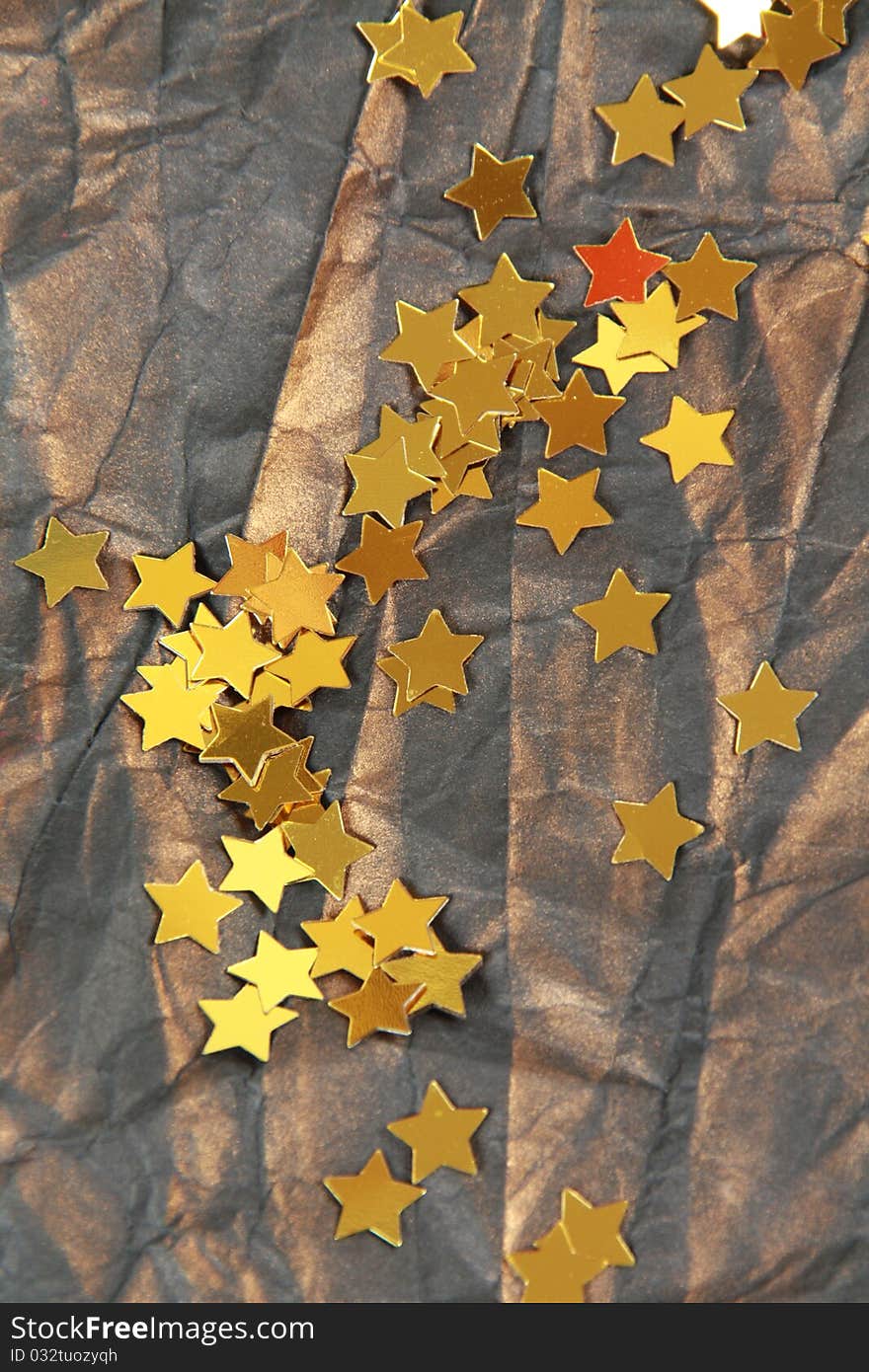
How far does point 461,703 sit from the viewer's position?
82cm

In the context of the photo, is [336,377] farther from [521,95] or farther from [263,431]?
[521,95]

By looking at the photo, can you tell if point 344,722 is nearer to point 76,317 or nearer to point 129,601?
point 129,601

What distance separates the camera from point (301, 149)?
32.2 inches

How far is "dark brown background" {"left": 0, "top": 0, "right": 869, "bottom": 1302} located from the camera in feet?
2.63

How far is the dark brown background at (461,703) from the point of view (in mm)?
801

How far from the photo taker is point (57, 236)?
82 cm

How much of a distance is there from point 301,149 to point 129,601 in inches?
12.9

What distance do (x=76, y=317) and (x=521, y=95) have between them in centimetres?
34

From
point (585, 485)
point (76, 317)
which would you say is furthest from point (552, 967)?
point (76, 317)
